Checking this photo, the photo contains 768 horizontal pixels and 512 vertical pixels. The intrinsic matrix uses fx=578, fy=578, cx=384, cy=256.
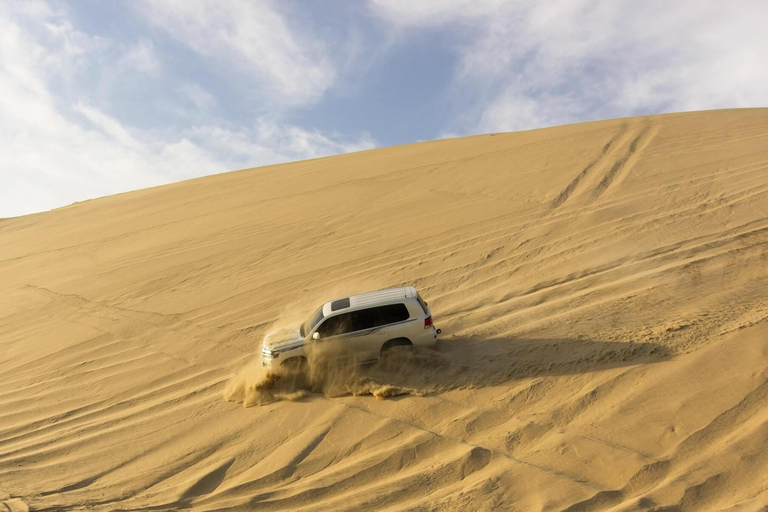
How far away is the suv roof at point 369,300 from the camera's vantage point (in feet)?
31.1

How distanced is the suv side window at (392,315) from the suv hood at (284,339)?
1316mm

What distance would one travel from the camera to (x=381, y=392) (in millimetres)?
8680

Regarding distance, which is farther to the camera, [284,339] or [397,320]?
[284,339]

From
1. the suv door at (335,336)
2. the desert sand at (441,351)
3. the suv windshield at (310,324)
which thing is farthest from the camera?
the suv windshield at (310,324)

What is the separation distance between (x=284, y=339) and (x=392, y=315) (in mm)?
1873

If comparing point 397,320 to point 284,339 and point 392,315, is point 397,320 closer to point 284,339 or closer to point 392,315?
point 392,315

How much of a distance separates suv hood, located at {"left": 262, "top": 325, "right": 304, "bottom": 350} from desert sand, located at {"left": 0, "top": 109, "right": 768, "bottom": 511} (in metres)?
0.58

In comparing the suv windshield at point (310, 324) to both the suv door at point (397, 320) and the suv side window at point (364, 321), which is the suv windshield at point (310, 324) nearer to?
the suv side window at point (364, 321)

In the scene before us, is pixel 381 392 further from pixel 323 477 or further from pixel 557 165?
pixel 557 165

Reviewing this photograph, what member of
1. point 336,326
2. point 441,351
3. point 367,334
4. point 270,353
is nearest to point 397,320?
point 367,334

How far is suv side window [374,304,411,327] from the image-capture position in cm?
939

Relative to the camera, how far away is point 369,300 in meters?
9.65

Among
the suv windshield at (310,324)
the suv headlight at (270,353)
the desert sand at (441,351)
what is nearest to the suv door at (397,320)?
the desert sand at (441,351)

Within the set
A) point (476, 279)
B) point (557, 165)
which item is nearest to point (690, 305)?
point (476, 279)
